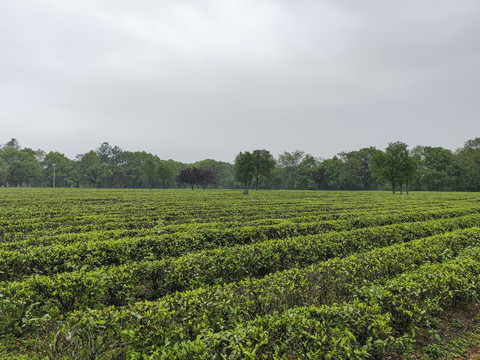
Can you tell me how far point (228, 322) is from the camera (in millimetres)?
3947

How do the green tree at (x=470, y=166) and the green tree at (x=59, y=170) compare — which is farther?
the green tree at (x=59, y=170)

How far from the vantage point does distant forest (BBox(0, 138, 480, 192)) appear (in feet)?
178

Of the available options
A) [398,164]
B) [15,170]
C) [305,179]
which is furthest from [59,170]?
[398,164]

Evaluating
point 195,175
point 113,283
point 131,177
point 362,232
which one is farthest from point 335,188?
point 113,283

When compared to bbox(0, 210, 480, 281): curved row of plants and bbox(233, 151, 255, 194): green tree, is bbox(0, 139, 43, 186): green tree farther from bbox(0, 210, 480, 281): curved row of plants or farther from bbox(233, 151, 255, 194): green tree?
bbox(0, 210, 480, 281): curved row of plants

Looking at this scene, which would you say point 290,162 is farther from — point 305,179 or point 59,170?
point 59,170

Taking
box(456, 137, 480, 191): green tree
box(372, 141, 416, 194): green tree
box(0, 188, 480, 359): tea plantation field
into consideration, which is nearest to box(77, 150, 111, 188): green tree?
box(372, 141, 416, 194): green tree

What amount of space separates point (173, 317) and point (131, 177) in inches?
4300

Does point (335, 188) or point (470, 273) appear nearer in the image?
point (470, 273)

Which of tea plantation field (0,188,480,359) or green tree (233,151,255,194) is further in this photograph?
green tree (233,151,255,194)

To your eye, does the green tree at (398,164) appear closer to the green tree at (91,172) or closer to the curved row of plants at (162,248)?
the curved row of plants at (162,248)

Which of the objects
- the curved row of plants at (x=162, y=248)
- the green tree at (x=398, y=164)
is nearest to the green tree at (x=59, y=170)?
the green tree at (x=398, y=164)

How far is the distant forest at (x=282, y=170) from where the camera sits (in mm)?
54284

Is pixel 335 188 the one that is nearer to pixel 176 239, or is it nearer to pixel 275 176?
pixel 275 176
